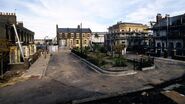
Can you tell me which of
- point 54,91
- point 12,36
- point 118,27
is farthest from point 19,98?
point 118,27

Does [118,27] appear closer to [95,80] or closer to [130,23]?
[130,23]

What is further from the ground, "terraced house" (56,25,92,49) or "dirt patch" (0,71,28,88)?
"terraced house" (56,25,92,49)

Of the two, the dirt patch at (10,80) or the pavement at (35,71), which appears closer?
the dirt patch at (10,80)

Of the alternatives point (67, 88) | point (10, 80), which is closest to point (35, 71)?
point (10, 80)

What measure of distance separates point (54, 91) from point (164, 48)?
33.9 metres

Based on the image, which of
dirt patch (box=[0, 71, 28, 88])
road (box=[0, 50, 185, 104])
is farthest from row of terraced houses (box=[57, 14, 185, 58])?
dirt patch (box=[0, 71, 28, 88])

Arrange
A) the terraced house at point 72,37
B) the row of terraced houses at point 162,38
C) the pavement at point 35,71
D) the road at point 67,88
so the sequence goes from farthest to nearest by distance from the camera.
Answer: the terraced house at point 72,37 → the row of terraced houses at point 162,38 → the pavement at point 35,71 → the road at point 67,88

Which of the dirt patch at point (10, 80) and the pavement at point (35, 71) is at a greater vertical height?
the pavement at point (35, 71)

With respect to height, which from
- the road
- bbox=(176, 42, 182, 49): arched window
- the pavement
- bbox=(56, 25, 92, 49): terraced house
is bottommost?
the road

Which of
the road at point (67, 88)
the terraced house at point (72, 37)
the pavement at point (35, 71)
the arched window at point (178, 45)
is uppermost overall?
the terraced house at point (72, 37)

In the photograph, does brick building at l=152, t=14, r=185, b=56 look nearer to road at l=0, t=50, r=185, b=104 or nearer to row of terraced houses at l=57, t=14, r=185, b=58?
row of terraced houses at l=57, t=14, r=185, b=58

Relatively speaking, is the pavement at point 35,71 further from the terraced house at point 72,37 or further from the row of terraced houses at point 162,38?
the terraced house at point 72,37

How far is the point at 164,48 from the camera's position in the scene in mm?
43312

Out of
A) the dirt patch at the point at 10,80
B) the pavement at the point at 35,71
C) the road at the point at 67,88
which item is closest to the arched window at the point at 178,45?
the road at the point at 67,88
